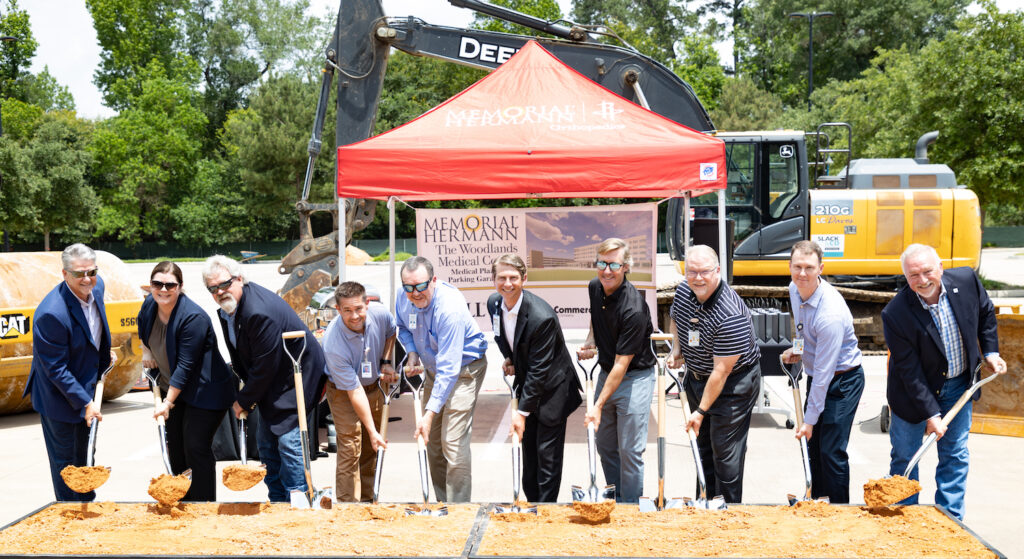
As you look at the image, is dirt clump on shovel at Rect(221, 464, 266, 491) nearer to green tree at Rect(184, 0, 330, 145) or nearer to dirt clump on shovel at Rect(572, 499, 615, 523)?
dirt clump on shovel at Rect(572, 499, 615, 523)

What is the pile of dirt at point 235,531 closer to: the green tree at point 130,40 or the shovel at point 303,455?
the shovel at point 303,455

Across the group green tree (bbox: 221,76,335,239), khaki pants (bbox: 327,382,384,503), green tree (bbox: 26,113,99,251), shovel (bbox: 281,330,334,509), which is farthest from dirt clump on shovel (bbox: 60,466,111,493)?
green tree (bbox: 221,76,335,239)

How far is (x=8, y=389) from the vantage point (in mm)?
8812

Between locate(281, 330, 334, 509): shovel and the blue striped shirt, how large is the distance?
11.3 feet

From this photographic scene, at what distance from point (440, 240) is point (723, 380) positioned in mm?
4705

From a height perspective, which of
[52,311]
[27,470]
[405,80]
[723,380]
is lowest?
[27,470]

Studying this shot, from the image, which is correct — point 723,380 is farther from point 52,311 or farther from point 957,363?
point 52,311

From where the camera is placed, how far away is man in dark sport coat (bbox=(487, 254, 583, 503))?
516 cm

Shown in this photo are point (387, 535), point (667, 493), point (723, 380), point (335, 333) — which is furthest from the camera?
point (667, 493)

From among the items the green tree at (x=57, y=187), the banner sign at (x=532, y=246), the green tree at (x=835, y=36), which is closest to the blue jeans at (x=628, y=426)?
the banner sign at (x=532, y=246)

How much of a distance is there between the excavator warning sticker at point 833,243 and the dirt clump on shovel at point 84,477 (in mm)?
10985

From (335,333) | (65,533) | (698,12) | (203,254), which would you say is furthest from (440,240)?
(698,12)

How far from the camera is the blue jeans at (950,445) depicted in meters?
4.89

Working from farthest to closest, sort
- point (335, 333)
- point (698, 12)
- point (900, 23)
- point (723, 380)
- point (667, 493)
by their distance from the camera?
1. point (698, 12)
2. point (900, 23)
3. point (667, 493)
4. point (335, 333)
5. point (723, 380)
